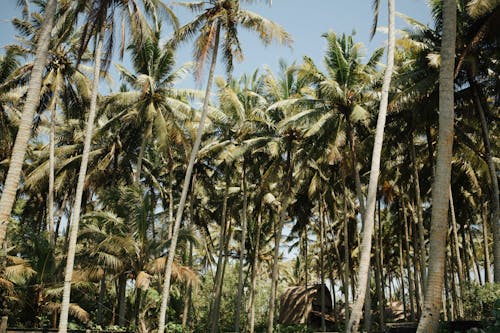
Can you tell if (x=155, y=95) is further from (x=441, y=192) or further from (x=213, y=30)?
(x=441, y=192)

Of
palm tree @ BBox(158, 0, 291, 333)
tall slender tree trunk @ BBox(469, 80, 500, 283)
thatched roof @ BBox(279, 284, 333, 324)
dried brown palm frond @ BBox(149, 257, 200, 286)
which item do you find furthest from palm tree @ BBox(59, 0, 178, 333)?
thatched roof @ BBox(279, 284, 333, 324)

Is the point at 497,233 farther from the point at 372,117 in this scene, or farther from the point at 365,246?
the point at 372,117

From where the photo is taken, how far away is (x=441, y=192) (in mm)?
8789

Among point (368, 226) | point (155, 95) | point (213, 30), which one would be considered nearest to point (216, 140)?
point (155, 95)

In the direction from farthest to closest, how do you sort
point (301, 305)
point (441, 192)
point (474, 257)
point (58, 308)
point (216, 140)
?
point (301, 305)
point (474, 257)
point (216, 140)
point (58, 308)
point (441, 192)

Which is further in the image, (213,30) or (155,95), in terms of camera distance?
(155,95)

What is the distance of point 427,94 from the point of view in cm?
1723

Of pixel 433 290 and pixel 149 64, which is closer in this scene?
pixel 433 290

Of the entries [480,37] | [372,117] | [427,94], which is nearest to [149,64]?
[372,117]

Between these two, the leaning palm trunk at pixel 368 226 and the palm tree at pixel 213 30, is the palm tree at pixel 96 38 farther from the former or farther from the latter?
the leaning palm trunk at pixel 368 226

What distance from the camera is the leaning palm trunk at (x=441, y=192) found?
26.5 feet

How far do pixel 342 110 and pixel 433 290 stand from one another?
11250mm

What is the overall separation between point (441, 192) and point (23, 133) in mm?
9108

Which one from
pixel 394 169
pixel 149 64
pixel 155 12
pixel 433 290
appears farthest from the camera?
pixel 394 169
